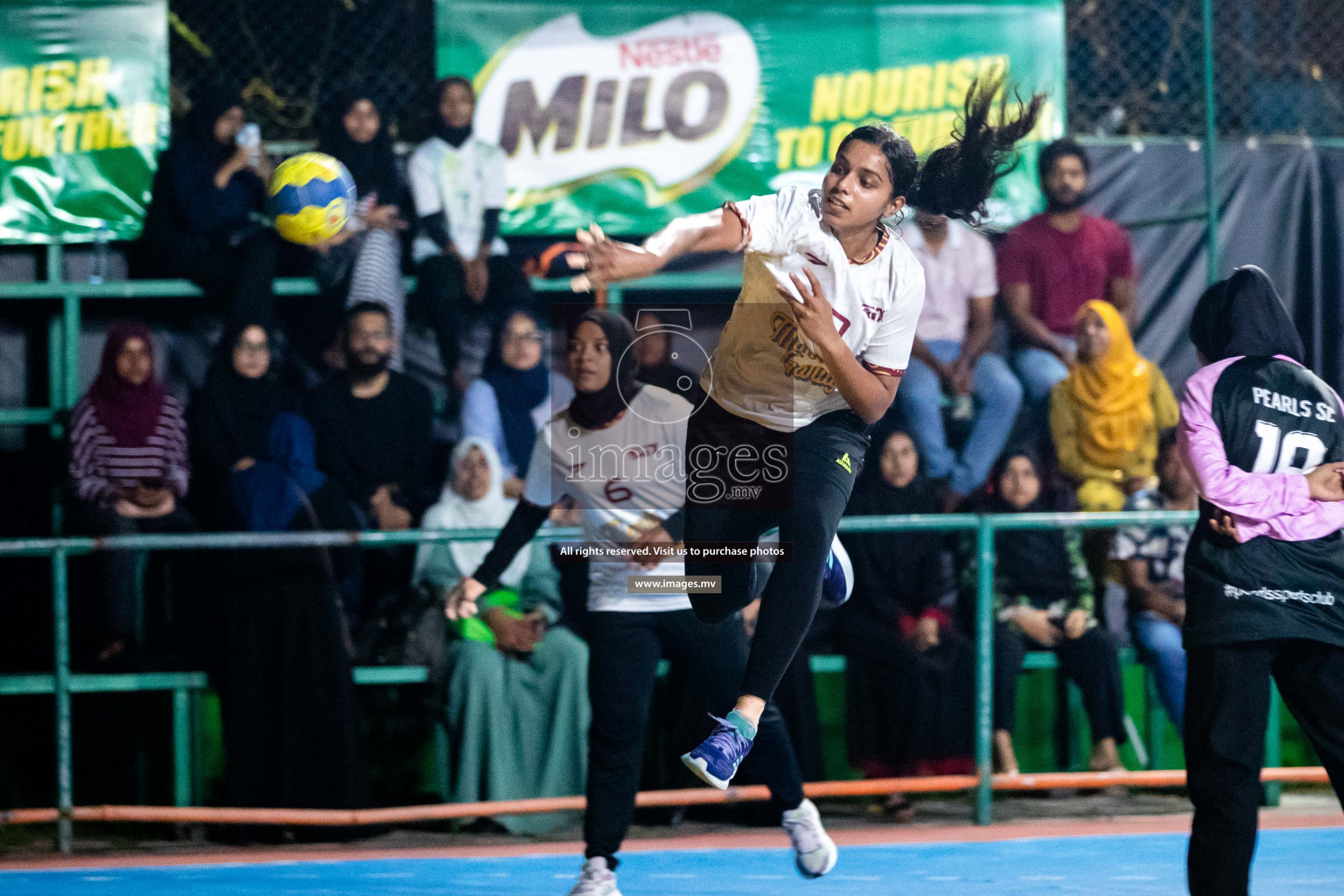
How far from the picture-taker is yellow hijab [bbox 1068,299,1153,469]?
23.6 ft

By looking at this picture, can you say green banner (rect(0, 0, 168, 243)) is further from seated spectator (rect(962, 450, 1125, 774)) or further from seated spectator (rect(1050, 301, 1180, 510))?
seated spectator (rect(1050, 301, 1180, 510))

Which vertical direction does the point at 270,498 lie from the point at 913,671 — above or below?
above

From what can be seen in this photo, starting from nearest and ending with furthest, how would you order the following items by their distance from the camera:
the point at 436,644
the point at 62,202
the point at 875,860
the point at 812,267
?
the point at 812,267 < the point at 875,860 < the point at 436,644 < the point at 62,202

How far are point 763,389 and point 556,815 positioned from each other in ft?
9.70

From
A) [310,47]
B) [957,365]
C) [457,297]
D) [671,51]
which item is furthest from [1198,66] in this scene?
[310,47]

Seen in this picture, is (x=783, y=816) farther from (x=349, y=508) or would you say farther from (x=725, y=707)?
(x=349, y=508)

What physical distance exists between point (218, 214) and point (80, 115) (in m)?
1.09

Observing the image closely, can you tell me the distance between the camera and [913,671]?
6.61 meters

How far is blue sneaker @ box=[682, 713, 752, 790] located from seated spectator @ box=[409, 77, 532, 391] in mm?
3719

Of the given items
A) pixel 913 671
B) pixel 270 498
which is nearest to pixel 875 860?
pixel 913 671

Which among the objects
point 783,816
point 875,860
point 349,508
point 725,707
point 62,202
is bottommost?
point 875,860

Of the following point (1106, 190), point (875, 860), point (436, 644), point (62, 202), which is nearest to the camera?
point (875, 860)

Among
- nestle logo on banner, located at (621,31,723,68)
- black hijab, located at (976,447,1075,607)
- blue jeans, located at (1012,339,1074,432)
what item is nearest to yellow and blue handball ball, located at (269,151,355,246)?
nestle logo on banner, located at (621,31,723,68)

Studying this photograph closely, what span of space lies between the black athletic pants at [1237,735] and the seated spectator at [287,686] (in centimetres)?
362
